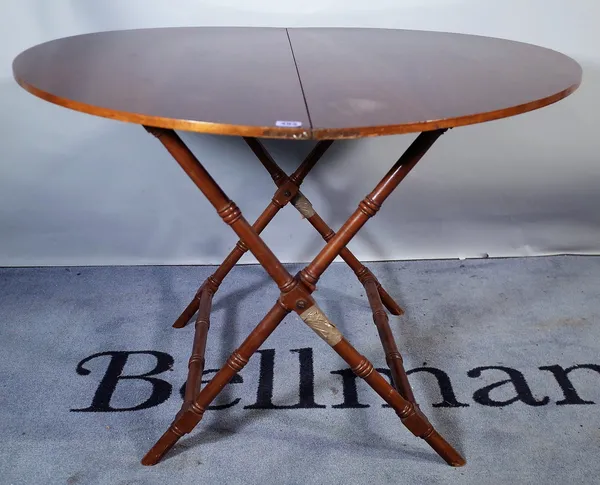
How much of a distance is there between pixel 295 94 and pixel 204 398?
880mm

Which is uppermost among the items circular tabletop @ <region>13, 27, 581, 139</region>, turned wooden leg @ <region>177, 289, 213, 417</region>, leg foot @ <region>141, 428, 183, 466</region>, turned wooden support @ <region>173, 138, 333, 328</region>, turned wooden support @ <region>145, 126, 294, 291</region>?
circular tabletop @ <region>13, 27, 581, 139</region>

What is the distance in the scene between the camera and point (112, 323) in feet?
9.08

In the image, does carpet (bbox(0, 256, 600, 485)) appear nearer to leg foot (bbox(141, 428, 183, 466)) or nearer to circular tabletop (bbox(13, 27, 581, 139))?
leg foot (bbox(141, 428, 183, 466))

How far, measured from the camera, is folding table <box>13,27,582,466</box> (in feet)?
5.02

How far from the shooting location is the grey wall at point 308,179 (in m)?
2.82

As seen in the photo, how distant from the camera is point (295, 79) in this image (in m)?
1.84

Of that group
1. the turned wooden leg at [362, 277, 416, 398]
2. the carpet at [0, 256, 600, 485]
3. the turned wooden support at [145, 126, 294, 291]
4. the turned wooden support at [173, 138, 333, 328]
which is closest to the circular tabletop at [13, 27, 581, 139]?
the turned wooden support at [145, 126, 294, 291]

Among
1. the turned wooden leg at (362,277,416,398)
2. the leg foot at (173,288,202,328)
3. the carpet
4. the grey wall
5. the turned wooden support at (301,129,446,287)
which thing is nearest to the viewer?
the turned wooden support at (301,129,446,287)

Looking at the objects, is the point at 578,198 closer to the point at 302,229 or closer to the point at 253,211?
the point at 302,229

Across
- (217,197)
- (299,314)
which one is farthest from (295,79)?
(299,314)

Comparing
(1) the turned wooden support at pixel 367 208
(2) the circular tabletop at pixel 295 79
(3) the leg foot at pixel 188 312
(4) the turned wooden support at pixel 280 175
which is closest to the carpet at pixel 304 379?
(3) the leg foot at pixel 188 312

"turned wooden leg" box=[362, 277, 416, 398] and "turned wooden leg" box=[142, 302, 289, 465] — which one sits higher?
"turned wooden leg" box=[142, 302, 289, 465]

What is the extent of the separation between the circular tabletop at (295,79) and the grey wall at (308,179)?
42cm

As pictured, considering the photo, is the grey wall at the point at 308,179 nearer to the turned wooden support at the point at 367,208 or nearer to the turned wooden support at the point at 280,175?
the turned wooden support at the point at 280,175
